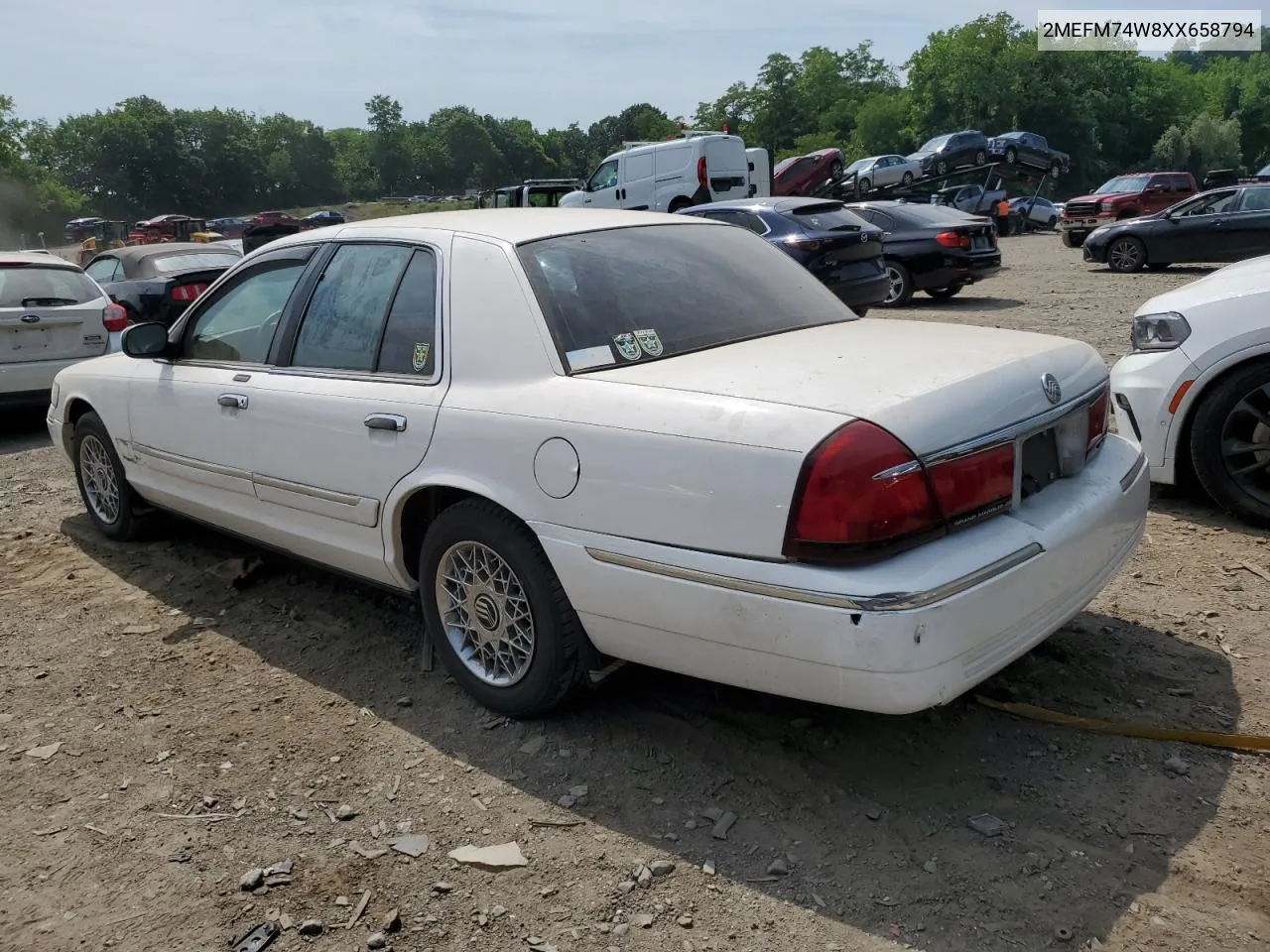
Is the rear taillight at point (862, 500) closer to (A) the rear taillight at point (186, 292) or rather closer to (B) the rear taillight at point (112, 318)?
(B) the rear taillight at point (112, 318)

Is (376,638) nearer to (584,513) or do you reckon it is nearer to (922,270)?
(584,513)

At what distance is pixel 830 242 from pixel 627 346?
847 centimetres

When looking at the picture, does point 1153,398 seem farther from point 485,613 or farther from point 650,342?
point 485,613

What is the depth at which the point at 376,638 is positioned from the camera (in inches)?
165

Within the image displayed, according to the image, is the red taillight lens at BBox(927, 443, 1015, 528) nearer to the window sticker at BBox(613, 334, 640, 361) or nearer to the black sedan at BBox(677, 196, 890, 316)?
the window sticker at BBox(613, 334, 640, 361)

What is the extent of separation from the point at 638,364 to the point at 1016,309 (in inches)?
436

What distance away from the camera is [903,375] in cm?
284

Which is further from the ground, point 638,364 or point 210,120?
point 210,120

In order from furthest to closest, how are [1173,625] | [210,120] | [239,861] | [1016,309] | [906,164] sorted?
[210,120], [906,164], [1016,309], [1173,625], [239,861]

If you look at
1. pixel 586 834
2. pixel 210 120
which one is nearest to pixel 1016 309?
pixel 586 834

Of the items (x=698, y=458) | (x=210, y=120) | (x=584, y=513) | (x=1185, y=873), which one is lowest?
(x=1185, y=873)

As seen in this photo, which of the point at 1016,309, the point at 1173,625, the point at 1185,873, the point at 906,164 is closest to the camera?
the point at 1185,873

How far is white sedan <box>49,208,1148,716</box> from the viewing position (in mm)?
2537

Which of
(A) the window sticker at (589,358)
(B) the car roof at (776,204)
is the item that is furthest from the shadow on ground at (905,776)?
(B) the car roof at (776,204)
